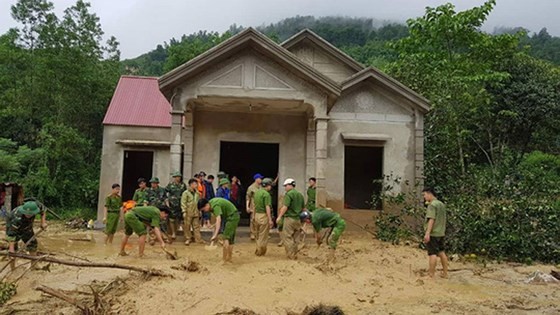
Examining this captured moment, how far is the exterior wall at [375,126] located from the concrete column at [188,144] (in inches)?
159

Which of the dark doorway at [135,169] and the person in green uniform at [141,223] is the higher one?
the dark doorway at [135,169]

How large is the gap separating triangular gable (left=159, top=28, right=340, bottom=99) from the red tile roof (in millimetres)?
5761

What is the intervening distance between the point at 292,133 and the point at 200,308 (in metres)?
9.18

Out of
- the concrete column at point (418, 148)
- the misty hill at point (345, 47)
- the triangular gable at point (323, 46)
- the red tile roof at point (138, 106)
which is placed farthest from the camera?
the misty hill at point (345, 47)

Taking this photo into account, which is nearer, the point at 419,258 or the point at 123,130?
the point at 419,258

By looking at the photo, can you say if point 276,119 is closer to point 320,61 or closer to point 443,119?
point 320,61

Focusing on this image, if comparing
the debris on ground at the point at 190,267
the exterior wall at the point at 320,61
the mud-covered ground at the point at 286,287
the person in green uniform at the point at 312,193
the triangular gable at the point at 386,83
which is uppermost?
the exterior wall at the point at 320,61

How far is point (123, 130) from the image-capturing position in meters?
17.5

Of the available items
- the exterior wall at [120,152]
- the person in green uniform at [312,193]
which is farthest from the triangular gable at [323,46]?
the person in green uniform at [312,193]

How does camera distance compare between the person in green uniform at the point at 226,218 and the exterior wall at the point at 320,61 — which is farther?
the exterior wall at the point at 320,61

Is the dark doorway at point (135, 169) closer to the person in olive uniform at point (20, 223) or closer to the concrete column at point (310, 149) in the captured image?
the concrete column at point (310, 149)

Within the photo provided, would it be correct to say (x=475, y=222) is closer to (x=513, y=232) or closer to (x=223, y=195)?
(x=513, y=232)

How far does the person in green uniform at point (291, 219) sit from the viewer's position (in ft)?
31.2

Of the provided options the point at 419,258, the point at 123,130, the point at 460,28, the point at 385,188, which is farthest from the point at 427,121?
the point at 123,130
